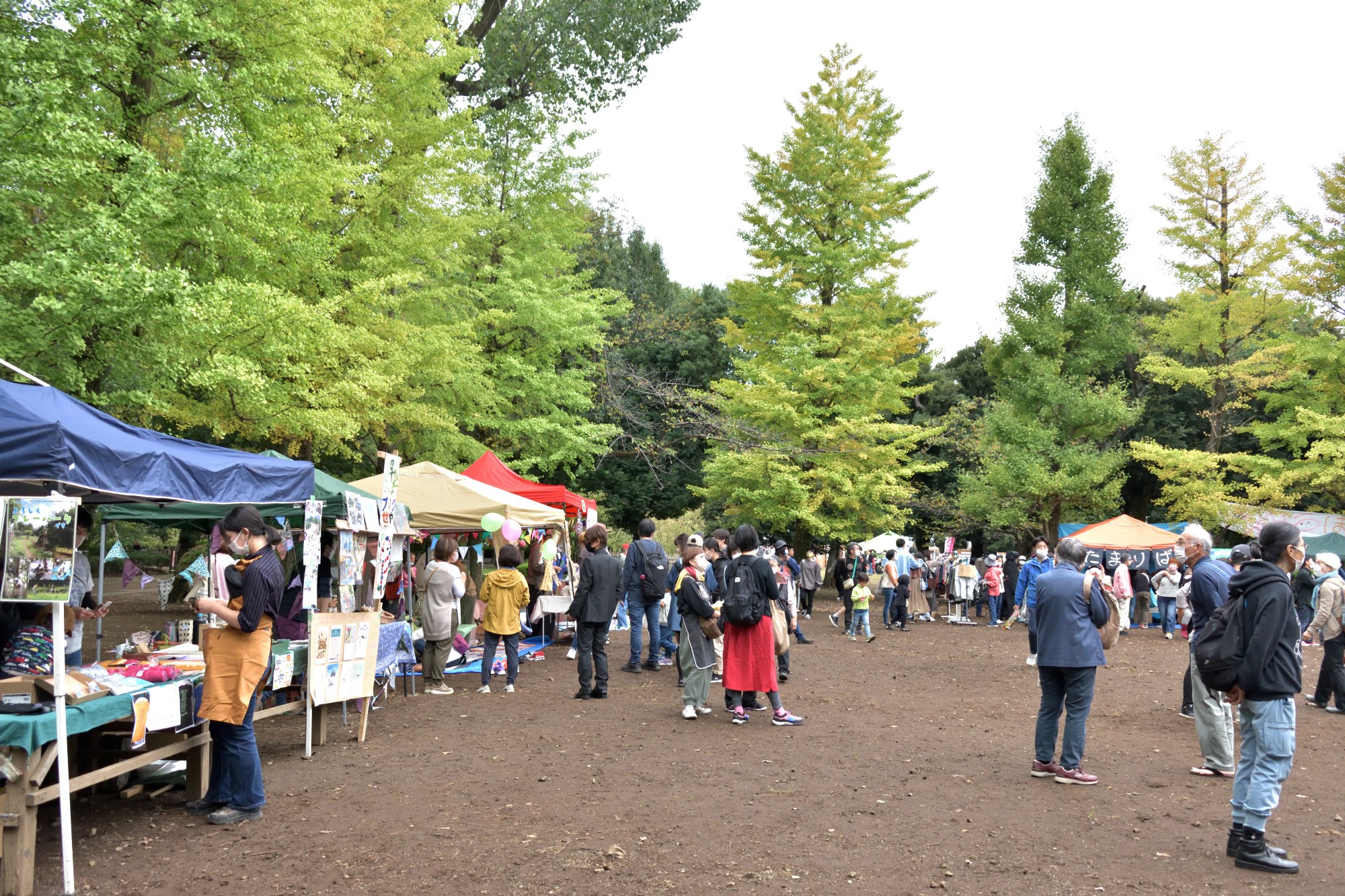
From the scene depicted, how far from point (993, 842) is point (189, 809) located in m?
4.87

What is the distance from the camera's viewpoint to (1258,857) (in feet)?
16.0

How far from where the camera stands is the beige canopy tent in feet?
39.7

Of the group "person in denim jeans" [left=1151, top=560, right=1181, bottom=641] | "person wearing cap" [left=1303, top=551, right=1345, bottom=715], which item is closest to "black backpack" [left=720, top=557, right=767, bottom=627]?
"person wearing cap" [left=1303, top=551, right=1345, bottom=715]

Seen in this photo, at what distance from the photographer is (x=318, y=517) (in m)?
7.40

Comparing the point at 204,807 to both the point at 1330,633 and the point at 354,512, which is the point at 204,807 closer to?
the point at 354,512

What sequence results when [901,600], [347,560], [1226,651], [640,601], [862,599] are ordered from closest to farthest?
[1226,651] < [347,560] < [640,601] < [862,599] < [901,600]

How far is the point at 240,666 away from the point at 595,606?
15.8 feet

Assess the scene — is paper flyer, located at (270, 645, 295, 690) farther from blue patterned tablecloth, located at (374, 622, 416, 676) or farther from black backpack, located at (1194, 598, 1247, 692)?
black backpack, located at (1194, 598, 1247, 692)

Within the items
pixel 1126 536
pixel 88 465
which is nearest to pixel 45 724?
pixel 88 465

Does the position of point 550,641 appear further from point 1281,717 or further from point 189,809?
point 1281,717

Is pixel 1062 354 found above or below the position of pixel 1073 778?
above

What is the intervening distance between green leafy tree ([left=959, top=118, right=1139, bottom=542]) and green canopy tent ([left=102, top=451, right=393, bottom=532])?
23.2m

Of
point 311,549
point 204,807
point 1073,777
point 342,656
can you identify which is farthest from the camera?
point 342,656

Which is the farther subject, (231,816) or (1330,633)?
(1330,633)
